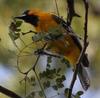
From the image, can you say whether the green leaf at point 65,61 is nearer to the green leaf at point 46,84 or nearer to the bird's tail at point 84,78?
the bird's tail at point 84,78

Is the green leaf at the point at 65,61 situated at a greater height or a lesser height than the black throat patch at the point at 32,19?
lesser

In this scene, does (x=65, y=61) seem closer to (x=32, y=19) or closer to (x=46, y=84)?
(x=46, y=84)

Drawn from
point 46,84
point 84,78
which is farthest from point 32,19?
point 46,84

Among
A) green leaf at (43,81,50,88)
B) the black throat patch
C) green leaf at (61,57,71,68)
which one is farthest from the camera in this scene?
the black throat patch

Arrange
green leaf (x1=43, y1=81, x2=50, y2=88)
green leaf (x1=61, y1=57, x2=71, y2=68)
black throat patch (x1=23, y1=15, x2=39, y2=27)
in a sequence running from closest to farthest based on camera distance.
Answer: green leaf (x1=43, y1=81, x2=50, y2=88) → green leaf (x1=61, y1=57, x2=71, y2=68) → black throat patch (x1=23, y1=15, x2=39, y2=27)

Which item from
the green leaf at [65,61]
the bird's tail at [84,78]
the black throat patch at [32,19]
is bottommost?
the bird's tail at [84,78]

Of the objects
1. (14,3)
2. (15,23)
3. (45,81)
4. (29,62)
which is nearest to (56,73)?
(45,81)

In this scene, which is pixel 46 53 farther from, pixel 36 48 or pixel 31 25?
pixel 31 25

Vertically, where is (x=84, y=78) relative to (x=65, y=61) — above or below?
below

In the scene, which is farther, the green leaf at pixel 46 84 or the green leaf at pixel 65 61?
the green leaf at pixel 65 61

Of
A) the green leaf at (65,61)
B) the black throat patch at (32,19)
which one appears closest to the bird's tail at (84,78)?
the green leaf at (65,61)

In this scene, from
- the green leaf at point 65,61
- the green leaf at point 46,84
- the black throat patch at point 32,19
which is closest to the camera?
the green leaf at point 46,84

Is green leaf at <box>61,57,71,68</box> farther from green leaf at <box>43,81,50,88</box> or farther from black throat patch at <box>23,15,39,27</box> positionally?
black throat patch at <box>23,15,39,27</box>

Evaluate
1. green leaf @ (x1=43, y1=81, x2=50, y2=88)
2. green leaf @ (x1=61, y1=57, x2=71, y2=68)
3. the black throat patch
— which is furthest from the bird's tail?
the black throat patch
